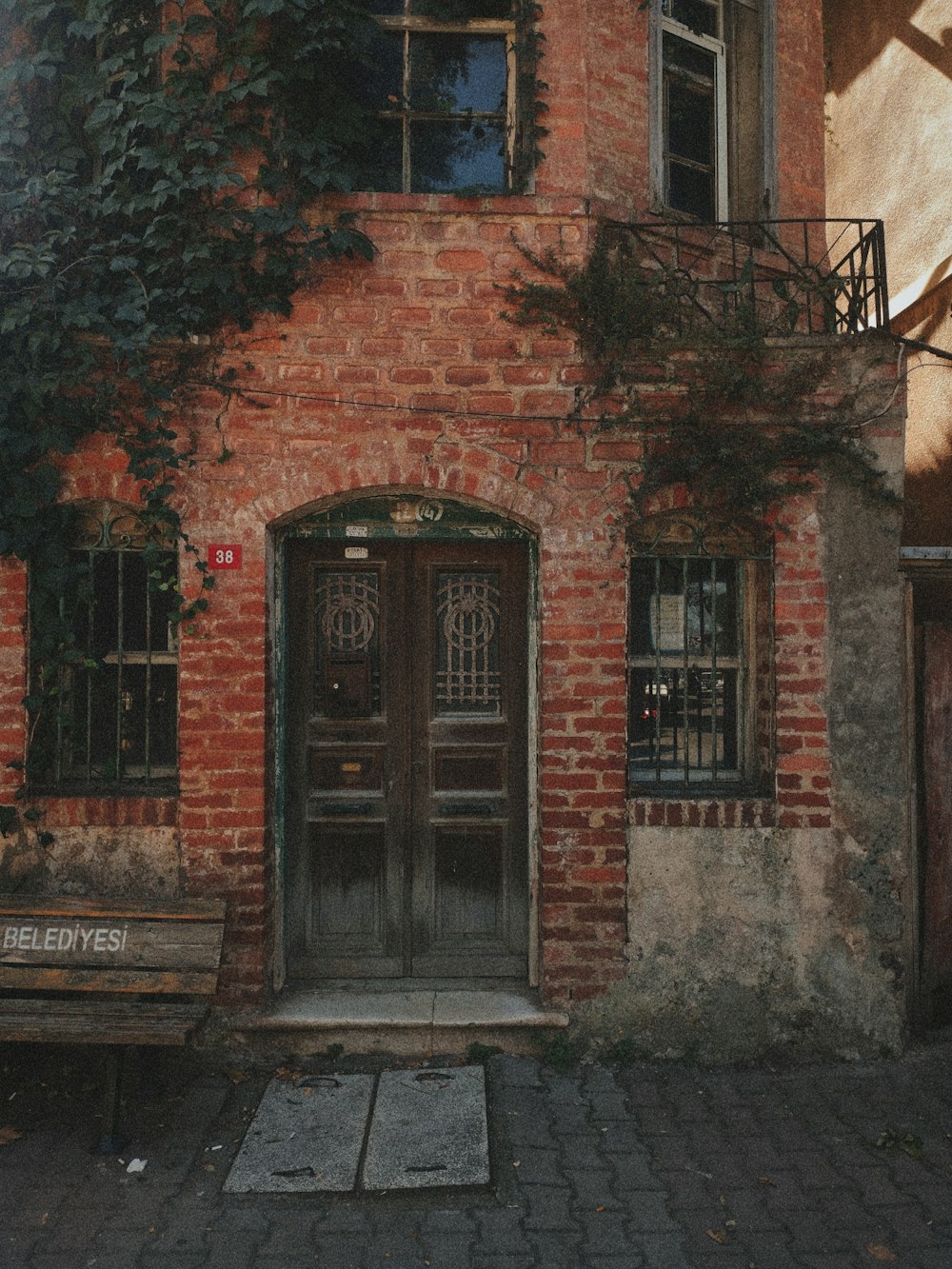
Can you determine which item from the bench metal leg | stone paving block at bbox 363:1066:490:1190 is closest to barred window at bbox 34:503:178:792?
the bench metal leg

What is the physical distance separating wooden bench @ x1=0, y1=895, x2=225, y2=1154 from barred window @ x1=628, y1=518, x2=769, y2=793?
236 cm

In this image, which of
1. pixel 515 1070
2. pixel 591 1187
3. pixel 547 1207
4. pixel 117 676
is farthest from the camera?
pixel 117 676

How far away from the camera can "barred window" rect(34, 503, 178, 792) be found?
14.8 feet

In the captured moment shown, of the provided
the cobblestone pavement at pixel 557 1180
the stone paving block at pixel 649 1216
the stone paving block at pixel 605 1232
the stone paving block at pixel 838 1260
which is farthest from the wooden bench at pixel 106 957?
the stone paving block at pixel 838 1260

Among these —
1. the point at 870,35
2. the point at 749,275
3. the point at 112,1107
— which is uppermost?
the point at 870,35

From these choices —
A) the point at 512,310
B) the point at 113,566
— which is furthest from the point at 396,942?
the point at 512,310

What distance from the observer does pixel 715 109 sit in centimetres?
538

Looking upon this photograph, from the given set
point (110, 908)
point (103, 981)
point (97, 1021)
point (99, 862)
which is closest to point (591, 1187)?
point (97, 1021)

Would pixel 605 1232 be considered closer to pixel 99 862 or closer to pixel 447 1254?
pixel 447 1254

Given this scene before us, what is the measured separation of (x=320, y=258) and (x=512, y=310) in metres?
1.01

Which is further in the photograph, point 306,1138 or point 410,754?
point 410,754

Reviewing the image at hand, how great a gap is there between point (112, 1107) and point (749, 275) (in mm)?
4998

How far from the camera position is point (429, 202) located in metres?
4.44

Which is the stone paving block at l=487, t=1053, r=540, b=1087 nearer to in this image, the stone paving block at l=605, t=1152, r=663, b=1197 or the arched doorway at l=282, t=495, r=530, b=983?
the arched doorway at l=282, t=495, r=530, b=983
